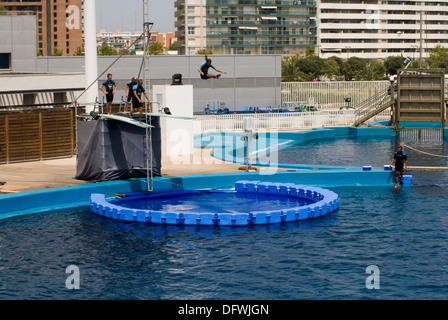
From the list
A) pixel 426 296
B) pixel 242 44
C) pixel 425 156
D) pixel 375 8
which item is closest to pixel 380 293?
pixel 426 296

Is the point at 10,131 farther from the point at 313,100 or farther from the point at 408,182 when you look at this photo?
the point at 313,100

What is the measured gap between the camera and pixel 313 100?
69.2m

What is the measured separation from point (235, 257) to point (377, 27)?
519 feet

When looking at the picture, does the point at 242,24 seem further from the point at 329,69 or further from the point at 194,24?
the point at 329,69

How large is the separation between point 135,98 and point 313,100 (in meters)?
42.3

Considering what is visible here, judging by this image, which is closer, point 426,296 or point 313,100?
point 426,296

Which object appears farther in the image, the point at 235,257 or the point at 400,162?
the point at 400,162

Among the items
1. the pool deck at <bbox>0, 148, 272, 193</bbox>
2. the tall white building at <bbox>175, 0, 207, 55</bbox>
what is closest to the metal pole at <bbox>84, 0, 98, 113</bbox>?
the pool deck at <bbox>0, 148, 272, 193</bbox>

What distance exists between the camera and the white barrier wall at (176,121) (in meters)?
36.3

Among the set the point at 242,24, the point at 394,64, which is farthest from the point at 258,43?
the point at 394,64

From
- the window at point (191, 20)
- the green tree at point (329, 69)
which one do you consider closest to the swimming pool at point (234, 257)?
Result: the green tree at point (329, 69)

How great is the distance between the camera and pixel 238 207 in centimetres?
2622

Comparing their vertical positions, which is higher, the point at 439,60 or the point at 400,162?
the point at 439,60

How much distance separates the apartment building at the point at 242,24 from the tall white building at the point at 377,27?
11.9 metres
